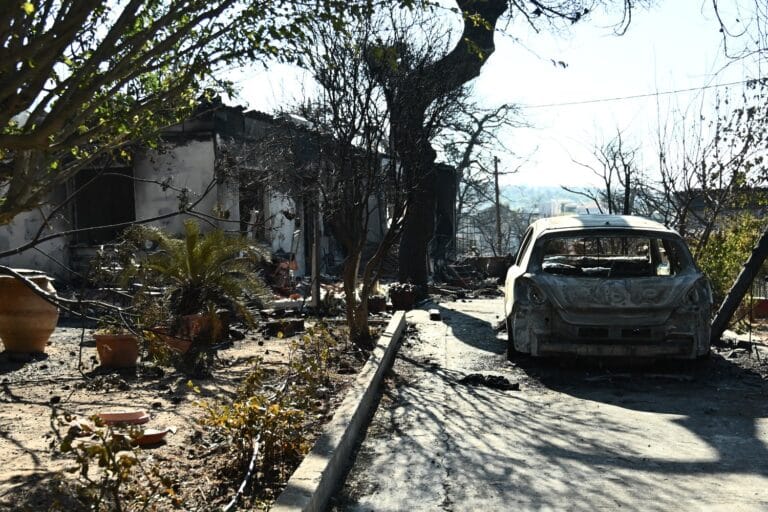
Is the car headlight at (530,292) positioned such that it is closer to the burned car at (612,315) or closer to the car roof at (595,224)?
the burned car at (612,315)

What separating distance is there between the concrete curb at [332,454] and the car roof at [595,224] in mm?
2984

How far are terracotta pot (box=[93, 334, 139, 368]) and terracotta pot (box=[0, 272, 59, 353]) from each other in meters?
1.29

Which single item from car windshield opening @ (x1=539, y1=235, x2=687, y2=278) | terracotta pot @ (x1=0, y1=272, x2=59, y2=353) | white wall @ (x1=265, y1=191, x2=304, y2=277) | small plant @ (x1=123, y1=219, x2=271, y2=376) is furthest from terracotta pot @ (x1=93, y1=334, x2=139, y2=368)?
white wall @ (x1=265, y1=191, x2=304, y2=277)

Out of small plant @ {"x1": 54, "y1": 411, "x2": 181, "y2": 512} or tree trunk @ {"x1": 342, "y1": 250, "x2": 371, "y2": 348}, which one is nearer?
small plant @ {"x1": 54, "y1": 411, "x2": 181, "y2": 512}

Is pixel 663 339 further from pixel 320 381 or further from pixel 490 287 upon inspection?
pixel 490 287

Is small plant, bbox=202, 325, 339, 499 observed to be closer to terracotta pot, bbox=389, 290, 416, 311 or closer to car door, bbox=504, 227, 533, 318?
car door, bbox=504, 227, 533, 318

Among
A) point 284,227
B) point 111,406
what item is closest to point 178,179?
point 284,227

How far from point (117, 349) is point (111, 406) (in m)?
2.18

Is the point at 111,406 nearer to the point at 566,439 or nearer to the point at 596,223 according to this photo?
the point at 566,439

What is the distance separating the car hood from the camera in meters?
8.60

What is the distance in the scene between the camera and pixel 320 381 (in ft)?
25.8

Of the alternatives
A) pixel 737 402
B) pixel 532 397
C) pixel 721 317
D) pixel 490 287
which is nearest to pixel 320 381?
pixel 532 397

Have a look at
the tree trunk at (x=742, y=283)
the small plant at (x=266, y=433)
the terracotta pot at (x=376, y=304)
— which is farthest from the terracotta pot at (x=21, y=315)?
the tree trunk at (x=742, y=283)

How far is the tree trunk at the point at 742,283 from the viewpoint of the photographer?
32.2 ft
